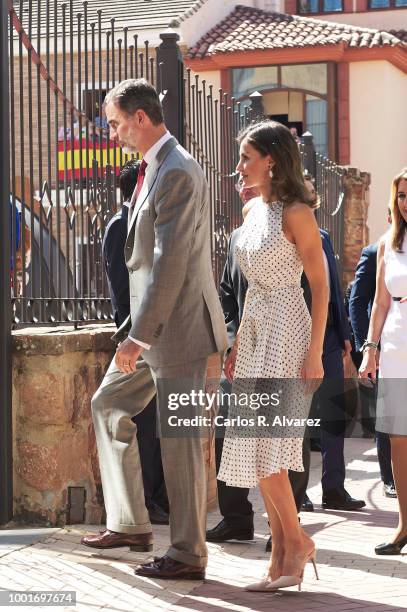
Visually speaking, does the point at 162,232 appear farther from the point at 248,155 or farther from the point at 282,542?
the point at 282,542

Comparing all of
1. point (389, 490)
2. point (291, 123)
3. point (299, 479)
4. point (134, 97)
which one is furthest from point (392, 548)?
point (291, 123)

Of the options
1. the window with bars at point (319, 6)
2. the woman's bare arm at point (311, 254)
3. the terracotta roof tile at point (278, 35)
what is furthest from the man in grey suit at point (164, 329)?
the window with bars at point (319, 6)

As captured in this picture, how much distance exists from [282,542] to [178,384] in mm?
793

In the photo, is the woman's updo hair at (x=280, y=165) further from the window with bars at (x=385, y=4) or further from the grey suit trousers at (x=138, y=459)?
the window with bars at (x=385, y=4)

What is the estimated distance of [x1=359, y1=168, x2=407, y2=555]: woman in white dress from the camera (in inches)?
251

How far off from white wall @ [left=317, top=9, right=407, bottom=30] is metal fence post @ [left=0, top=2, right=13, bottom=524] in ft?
109

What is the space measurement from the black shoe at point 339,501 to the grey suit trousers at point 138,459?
256 centimetres

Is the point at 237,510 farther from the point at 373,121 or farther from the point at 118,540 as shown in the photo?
the point at 373,121

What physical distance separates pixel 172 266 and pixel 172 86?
3058 mm

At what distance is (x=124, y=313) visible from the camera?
6.88 metres

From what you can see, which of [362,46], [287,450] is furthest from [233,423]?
[362,46]

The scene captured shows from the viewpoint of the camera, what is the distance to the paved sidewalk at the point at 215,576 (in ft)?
16.9

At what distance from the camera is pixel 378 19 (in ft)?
127

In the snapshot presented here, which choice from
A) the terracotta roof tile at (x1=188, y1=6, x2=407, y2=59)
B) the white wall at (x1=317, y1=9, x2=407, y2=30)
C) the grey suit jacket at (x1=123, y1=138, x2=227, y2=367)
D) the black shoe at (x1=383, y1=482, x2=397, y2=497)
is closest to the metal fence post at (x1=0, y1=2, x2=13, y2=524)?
the grey suit jacket at (x1=123, y1=138, x2=227, y2=367)
